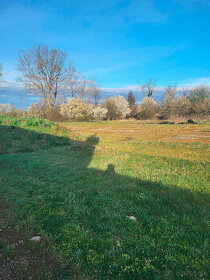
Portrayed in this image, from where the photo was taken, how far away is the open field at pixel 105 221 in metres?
2.24

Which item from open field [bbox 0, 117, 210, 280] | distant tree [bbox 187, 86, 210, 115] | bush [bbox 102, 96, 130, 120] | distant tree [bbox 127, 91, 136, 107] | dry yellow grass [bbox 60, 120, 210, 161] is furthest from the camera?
distant tree [bbox 127, 91, 136, 107]

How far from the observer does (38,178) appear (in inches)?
211

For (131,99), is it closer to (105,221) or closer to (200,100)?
(200,100)

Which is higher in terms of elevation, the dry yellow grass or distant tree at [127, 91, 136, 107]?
distant tree at [127, 91, 136, 107]

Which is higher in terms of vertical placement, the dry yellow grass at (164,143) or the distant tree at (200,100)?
the distant tree at (200,100)

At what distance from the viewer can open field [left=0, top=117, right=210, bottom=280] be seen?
2236 millimetres

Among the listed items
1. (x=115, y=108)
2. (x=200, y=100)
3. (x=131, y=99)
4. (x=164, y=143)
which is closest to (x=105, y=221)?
(x=164, y=143)

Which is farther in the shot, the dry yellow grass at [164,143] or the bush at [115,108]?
the bush at [115,108]

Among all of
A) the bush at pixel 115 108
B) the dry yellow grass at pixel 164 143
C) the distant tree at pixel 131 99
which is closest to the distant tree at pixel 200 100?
the bush at pixel 115 108

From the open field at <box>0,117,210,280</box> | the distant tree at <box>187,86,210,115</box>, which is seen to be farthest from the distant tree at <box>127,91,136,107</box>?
the open field at <box>0,117,210,280</box>

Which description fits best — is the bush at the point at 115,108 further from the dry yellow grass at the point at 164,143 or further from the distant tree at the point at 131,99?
the dry yellow grass at the point at 164,143

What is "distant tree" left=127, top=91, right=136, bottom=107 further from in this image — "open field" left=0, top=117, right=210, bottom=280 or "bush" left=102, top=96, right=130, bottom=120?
"open field" left=0, top=117, right=210, bottom=280

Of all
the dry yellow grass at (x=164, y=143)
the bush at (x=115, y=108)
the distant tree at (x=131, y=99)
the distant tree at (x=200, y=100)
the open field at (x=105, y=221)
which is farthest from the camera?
the distant tree at (x=131, y=99)

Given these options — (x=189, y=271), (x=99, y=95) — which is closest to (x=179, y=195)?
(x=189, y=271)
